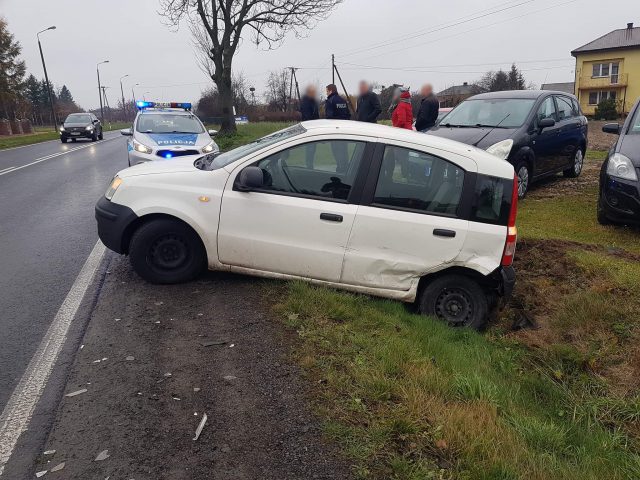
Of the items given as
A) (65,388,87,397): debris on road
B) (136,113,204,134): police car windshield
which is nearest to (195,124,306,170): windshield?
(65,388,87,397): debris on road

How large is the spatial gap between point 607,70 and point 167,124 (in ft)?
175

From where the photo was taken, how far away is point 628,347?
4.49 meters

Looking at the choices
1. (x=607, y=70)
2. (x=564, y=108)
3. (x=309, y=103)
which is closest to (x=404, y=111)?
(x=309, y=103)

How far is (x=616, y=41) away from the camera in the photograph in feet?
173

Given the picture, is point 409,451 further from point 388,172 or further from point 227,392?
point 388,172

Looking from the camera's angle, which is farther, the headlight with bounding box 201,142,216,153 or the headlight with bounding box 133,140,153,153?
the headlight with bounding box 201,142,216,153

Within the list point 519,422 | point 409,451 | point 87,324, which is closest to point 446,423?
point 409,451

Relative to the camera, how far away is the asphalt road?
13.4 ft

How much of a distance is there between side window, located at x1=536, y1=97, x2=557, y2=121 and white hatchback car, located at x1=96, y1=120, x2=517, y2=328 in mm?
5374

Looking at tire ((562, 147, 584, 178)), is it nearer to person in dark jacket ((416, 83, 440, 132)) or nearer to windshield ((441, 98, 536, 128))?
windshield ((441, 98, 536, 128))

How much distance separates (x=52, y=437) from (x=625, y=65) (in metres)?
60.5

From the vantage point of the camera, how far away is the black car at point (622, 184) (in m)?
6.59

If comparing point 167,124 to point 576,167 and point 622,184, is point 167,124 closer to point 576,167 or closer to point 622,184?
point 576,167

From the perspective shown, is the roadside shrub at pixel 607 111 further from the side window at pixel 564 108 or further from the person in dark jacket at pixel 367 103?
the person in dark jacket at pixel 367 103
